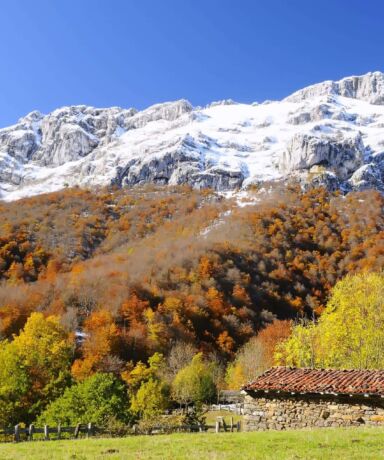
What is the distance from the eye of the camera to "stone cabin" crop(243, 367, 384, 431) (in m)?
18.1

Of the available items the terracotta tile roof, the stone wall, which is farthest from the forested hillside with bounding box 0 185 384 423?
the terracotta tile roof

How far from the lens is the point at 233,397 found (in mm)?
59688

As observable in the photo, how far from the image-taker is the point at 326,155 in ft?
532

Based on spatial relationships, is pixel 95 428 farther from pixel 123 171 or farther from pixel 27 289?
pixel 123 171

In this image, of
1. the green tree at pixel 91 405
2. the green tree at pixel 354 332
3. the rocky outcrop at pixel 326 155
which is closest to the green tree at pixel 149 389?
the green tree at pixel 91 405

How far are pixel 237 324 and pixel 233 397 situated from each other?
95.1 ft

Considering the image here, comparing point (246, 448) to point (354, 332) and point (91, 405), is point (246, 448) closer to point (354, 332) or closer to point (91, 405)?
point (91, 405)

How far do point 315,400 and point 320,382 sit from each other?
80cm

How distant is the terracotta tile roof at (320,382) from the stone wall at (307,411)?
18.6 inches

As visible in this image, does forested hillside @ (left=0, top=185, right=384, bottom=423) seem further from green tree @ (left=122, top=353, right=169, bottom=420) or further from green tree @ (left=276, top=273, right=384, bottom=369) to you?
green tree @ (left=276, top=273, right=384, bottom=369)

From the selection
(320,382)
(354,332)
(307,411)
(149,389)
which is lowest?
(149,389)

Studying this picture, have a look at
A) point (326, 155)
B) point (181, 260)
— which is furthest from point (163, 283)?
point (326, 155)

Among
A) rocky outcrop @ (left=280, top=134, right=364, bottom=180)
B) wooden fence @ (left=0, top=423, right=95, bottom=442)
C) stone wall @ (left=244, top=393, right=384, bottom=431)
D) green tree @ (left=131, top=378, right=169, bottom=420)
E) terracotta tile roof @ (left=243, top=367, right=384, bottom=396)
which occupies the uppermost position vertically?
rocky outcrop @ (left=280, top=134, right=364, bottom=180)

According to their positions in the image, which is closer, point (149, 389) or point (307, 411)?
point (307, 411)
